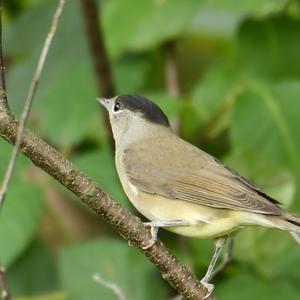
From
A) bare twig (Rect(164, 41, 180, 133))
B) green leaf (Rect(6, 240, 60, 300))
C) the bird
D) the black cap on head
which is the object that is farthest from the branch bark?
bare twig (Rect(164, 41, 180, 133))

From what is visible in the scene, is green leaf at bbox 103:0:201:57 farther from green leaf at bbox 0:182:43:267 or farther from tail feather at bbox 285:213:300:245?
tail feather at bbox 285:213:300:245

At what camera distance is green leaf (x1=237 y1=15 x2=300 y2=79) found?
5539mm

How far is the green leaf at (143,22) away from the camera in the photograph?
17.4 feet

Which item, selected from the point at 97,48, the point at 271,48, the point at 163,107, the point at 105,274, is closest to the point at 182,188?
the point at 163,107

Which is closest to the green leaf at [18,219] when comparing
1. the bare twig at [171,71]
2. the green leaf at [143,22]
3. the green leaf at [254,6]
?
the green leaf at [143,22]

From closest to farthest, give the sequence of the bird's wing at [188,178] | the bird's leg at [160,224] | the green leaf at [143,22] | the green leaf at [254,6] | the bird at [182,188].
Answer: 1. the bird's leg at [160,224]
2. the bird at [182,188]
3. the bird's wing at [188,178]
4. the green leaf at [254,6]
5. the green leaf at [143,22]

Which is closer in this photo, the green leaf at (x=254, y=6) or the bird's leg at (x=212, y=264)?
the bird's leg at (x=212, y=264)

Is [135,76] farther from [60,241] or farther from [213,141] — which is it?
[60,241]

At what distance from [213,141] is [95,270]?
1041 millimetres

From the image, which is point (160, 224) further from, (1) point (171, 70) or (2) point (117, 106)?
(1) point (171, 70)

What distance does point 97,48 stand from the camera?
494cm

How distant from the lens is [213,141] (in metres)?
5.47

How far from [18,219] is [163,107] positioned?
3.25 ft

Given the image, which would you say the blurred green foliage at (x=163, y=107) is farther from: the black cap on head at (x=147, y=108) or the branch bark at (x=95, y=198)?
the branch bark at (x=95, y=198)
